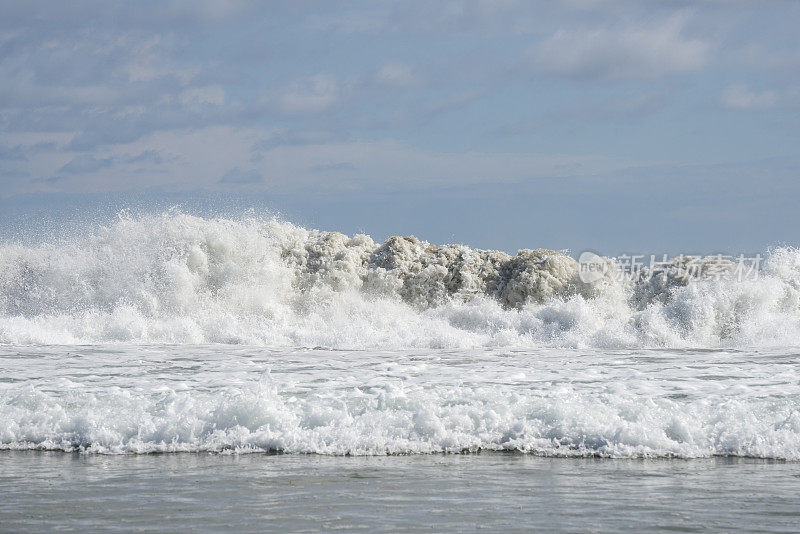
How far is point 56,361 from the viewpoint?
1085 cm

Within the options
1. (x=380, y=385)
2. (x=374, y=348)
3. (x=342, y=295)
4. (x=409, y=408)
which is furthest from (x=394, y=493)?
(x=342, y=295)

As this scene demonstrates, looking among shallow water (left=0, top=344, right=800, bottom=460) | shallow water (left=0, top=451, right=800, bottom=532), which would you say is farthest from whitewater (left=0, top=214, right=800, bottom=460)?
shallow water (left=0, top=451, right=800, bottom=532)

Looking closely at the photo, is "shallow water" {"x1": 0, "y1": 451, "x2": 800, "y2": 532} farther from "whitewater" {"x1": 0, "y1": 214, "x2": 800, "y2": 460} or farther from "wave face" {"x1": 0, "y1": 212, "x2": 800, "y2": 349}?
"wave face" {"x1": 0, "y1": 212, "x2": 800, "y2": 349}

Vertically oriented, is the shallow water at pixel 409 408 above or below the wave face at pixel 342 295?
below

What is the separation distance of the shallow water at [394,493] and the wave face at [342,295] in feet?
20.7

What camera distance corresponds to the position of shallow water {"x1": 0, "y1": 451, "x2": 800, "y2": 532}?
4977mm

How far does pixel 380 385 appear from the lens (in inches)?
350

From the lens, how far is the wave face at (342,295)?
13469mm

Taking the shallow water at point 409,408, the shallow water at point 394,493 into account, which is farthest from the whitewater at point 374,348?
the shallow water at point 394,493

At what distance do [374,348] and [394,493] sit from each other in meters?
7.10

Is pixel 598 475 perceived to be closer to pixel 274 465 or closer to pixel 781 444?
pixel 781 444

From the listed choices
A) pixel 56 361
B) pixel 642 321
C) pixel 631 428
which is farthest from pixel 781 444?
pixel 56 361

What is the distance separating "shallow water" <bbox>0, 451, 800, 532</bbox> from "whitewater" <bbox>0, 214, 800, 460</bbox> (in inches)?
16.9

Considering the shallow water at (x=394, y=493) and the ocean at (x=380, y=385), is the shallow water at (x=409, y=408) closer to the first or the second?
the ocean at (x=380, y=385)
